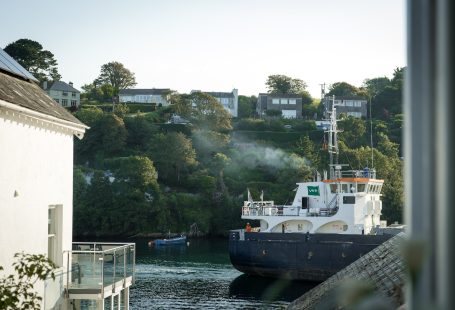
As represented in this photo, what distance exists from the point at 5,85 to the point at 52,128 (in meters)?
1.43

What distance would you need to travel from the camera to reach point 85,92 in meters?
142

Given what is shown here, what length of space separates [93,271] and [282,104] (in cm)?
11927

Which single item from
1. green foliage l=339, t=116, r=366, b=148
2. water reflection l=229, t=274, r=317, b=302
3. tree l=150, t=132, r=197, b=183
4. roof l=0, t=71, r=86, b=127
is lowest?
water reflection l=229, t=274, r=317, b=302

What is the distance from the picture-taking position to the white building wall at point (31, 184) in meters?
13.0

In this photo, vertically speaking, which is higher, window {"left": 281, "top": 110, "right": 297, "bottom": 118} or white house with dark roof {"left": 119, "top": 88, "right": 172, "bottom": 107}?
white house with dark roof {"left": 119, "top": 88, "right": 172, "bottom": 107}

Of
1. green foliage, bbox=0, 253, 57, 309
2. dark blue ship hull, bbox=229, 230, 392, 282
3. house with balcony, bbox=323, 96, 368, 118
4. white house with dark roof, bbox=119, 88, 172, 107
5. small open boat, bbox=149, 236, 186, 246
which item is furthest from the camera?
white house with dark roof, bbox=119, 88, 172, 107

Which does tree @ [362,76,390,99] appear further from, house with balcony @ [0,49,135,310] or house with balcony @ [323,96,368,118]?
house with balcony @ [0,49,135,310]

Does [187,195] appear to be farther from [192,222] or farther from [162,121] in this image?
[162,121]

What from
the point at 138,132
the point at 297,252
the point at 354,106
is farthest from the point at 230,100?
the point at 297,252

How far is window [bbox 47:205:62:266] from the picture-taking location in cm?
1555

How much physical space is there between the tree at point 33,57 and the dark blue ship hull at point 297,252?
82449mm

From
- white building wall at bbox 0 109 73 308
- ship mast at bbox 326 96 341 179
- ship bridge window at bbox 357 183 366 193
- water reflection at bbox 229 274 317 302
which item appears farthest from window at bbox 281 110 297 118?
white building wall at bbox 0 109 73 308

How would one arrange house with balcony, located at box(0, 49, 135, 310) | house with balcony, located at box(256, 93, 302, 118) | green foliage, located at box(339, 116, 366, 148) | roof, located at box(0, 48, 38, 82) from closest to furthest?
house with balcony, located at box(0, 49, 135, 310), roof, located at box(0, 48, 38, 82), green foliage, located at box(339, 116, 366, 148), house with balcony, located at box(256, 93, 302, 118)

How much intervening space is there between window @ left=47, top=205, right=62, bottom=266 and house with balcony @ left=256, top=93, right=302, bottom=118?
381 ft
